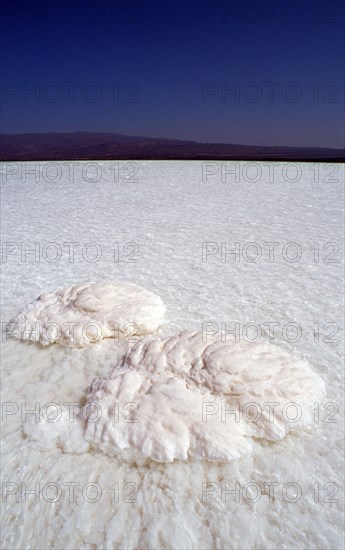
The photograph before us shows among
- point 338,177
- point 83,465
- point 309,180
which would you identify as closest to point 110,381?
point 83,465

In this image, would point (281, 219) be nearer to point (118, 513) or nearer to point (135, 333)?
point (135, 333)

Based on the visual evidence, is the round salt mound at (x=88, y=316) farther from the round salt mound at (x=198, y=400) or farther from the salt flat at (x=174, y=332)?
the round salt mound at (x=198, y=400)

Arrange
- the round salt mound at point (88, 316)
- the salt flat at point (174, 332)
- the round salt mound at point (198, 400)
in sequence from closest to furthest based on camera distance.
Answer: the salt flat at point (174, 332) → the round salt mound at point (198, 400) → the round salt mound at point (88, 316)

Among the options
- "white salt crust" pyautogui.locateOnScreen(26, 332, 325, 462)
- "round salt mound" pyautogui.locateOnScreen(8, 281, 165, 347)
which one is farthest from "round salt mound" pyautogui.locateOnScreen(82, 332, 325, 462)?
"round salt mound" pyautogui.locateOnScreen(8, 281, 165, 347)

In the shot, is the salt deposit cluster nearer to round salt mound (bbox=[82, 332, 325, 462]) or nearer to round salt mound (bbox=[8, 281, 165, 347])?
round salt mound (bbox=[82, 332, 325, 462])

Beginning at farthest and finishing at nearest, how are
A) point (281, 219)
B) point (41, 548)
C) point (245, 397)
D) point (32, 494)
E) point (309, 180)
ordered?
1. point (309, 180)
2. point (281, 219)
3. point (245, 397)
4. point (32, 494)
5. point (41, 548)

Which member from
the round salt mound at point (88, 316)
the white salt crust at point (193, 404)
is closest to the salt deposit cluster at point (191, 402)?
the white salt crust at point (193, 404)

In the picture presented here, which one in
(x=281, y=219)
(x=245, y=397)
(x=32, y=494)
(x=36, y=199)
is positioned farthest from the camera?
(x=36, y=199)

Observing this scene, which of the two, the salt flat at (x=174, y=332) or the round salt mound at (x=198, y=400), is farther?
the round salt mound at (x=198, y=400)
